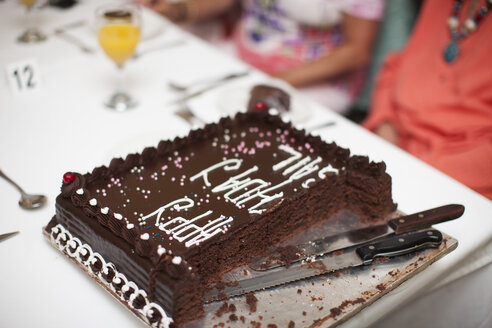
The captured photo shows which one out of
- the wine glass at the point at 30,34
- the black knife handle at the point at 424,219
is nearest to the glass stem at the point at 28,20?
the wine glass at the point at 30,34

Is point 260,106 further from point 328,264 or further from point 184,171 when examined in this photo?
point 328,264

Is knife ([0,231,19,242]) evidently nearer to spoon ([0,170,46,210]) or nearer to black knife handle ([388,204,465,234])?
spoon ([0,170,46,210])

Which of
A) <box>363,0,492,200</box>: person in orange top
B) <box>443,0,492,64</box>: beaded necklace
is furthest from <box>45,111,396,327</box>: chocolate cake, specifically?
<box>443,0,492,64</box>: beaded necklace

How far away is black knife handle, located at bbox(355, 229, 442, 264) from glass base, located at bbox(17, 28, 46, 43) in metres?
1.74

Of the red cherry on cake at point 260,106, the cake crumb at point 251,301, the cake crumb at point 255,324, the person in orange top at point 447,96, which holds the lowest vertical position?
the cake crumb at point 255,324

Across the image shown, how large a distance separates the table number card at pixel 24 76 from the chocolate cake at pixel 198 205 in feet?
2.55

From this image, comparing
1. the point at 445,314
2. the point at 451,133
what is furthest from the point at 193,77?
the point at 445,314

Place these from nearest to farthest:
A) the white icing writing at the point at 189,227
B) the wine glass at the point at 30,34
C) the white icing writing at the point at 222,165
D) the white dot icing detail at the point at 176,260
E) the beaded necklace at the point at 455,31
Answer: the white dot icing detail at the point at 176,260, the white icing writing at the point at 189,227, the white icing writing at the point at 222,165, the beaded necklace at the point at 455,31, the wine glass at the point at 30,34

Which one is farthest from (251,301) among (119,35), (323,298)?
(119,35)

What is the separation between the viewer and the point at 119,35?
196 cm

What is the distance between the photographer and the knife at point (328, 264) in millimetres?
1308

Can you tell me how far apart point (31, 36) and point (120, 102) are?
69 centimetres

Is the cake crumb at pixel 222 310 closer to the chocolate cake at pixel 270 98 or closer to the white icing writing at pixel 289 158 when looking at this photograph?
the white icing writing at pixel 289 158

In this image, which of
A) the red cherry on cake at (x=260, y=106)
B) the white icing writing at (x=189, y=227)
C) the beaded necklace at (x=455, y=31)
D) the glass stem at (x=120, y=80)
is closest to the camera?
the white icing writing at (x=189, y=227)
